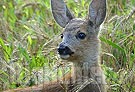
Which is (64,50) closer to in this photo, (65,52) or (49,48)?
(65,52)

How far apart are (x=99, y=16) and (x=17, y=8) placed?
118 inches

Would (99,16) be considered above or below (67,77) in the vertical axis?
above

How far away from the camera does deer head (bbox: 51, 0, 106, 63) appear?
7562 millimetres

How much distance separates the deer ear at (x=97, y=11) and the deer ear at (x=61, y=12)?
1.10 ft

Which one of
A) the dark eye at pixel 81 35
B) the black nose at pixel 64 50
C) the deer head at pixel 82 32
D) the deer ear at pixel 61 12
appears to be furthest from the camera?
the deer ear at pixel 61 12

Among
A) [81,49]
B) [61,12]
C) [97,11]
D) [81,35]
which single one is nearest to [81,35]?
[81,35]

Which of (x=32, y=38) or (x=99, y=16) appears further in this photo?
(x=32, y=38)

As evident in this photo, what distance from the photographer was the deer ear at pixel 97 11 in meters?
7.80

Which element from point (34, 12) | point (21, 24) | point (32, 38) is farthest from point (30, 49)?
point (34, 12)

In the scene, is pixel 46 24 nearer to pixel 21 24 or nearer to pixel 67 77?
pixel 21 24

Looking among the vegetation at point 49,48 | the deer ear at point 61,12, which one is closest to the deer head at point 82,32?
the deer ear at point 61,12

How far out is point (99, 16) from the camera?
784 cm

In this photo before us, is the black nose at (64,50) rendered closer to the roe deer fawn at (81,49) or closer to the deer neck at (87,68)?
the roe deer fawn at (81,49)

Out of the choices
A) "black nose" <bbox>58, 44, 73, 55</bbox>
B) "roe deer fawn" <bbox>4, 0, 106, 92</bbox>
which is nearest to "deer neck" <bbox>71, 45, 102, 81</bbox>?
"roe deer fawn" <bbox>4, 0, 106, 92</bbox>
